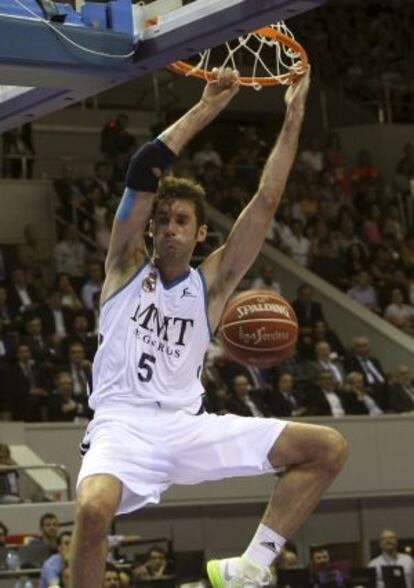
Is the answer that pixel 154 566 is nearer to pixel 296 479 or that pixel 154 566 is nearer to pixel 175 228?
pixel 296 479

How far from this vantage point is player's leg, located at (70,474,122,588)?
664cm

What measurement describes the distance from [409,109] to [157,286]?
22.3 meters

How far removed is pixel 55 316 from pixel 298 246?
5706 millimetres

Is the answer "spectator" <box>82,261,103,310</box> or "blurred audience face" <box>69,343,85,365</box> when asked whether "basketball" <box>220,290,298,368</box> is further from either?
"spectator" <box>82,261,103,310</box>

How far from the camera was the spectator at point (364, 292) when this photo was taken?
23016 millimetres

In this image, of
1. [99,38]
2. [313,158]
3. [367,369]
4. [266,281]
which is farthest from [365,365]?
[99,38]

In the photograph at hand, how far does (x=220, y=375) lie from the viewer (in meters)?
19.1

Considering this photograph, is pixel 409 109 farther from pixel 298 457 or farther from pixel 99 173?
pixel 298 457

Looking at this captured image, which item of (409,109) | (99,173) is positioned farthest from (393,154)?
(99,173)

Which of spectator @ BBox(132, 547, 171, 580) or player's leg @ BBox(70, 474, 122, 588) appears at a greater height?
player's leg @ BBox(70, 474, 122, 588)

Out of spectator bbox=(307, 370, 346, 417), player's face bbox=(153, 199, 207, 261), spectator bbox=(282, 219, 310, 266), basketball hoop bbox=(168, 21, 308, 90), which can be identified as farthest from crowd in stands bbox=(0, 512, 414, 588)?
spectator bbox=(282, 219, 310, 266)

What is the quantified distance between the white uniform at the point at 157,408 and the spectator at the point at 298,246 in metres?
16.2

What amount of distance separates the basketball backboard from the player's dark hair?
745 millimetres

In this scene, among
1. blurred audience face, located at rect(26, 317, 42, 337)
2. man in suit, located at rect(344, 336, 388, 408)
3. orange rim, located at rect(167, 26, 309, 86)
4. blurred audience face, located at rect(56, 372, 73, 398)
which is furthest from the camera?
man in suit, located at rect(344, 336, 388, 408)
